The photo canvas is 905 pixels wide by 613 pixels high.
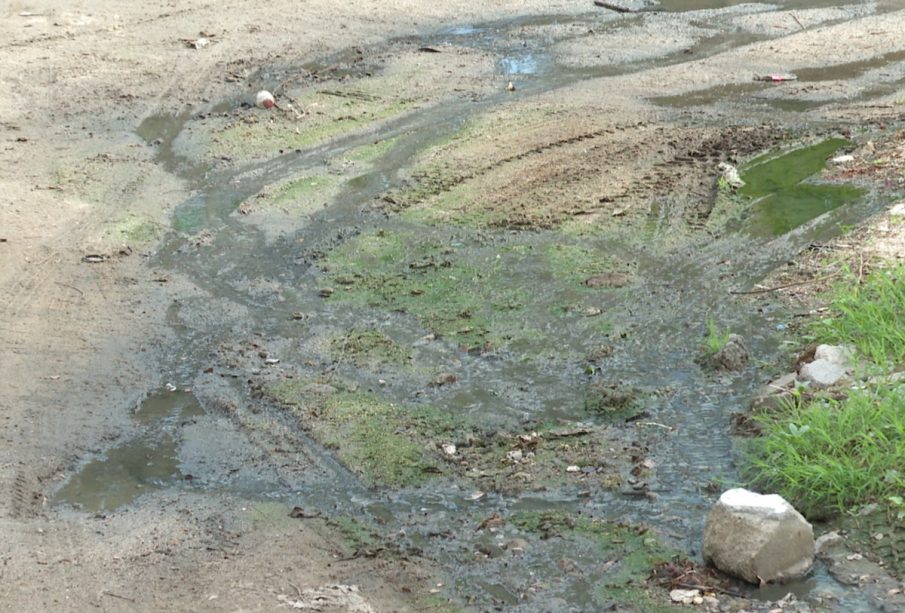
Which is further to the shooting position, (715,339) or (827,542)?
(715,339)

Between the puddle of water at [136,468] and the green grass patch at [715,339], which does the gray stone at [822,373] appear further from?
the puddle of water at [136,468]

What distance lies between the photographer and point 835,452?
4922 mm

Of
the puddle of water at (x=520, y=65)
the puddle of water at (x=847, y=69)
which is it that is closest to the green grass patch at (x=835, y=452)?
the puddle of water at (x=847, y=69)

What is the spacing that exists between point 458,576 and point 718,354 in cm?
205

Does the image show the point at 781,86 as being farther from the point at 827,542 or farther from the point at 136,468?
the point at 136,468

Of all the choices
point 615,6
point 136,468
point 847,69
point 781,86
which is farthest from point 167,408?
point 615,6

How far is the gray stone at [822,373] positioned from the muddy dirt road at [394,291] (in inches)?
12.2

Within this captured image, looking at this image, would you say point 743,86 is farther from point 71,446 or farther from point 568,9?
point 71,446

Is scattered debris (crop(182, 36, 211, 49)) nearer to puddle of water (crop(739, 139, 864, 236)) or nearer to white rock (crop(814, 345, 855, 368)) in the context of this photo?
puddle of water (crop(739, 139, 864, 236))

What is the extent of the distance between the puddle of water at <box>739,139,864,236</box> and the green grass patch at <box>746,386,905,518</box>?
7.80 ft

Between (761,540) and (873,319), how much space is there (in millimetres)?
1914

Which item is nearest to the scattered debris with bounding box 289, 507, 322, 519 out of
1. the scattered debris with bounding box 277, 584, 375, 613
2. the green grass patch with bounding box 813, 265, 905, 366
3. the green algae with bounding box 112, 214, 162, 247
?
the scattered debris with bounding box 277, 584, 375, 613

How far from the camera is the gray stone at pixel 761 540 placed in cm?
430

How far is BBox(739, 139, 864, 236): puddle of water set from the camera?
24.5 ft
